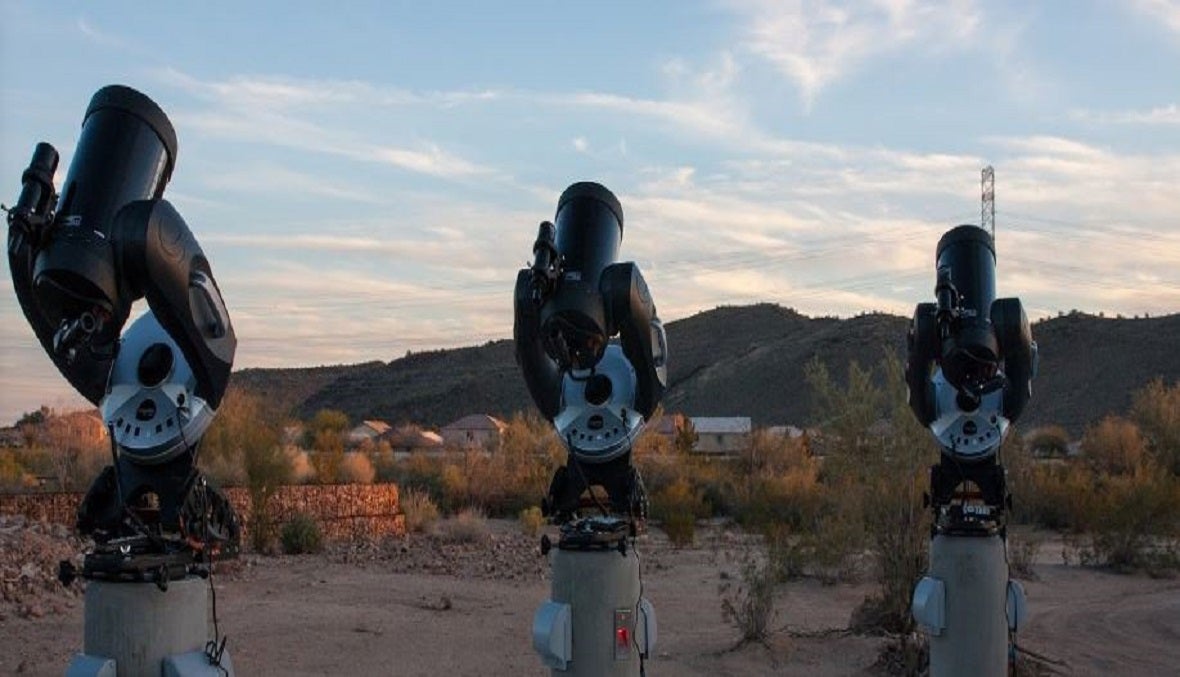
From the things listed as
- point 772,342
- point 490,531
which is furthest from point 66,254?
point 772,342

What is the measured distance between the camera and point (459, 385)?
94.4 m

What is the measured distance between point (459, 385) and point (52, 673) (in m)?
81.9

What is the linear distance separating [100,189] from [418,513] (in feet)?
75.7

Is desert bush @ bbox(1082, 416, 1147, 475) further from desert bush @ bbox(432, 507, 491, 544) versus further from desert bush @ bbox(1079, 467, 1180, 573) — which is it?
desert bush @ bbox(432, 507, 491, 544)

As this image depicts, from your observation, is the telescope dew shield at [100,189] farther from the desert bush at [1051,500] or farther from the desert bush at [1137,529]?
the desert bush at [1051,500]

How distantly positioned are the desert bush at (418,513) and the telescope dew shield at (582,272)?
2059cm

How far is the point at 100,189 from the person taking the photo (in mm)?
6289

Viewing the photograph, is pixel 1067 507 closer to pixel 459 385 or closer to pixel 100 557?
pixel 100 557

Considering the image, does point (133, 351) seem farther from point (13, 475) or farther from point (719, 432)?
point (719, 432)

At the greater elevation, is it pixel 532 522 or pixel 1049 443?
pixel 1049 443

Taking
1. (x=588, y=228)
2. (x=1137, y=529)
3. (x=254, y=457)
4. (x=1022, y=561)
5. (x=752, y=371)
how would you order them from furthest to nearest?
(x=752, y=371), (x=254, y=457), (x=1137, y=529), (x=1022, y=561), (x=588, y=228)

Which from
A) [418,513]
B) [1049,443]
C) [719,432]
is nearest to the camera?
[418,513]

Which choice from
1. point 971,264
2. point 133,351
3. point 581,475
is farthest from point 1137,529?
point 133,351

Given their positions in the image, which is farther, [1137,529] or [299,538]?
[299,538]
